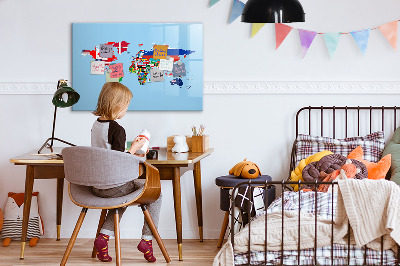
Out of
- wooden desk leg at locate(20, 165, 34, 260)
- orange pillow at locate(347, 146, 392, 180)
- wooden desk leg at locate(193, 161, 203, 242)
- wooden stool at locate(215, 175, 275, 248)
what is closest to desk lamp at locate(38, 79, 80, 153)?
wooden desk leg at locate(20, 165, 34, 260)

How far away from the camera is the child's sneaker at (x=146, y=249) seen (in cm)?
367

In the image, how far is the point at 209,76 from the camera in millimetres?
4414

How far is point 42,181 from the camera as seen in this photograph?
4.52m

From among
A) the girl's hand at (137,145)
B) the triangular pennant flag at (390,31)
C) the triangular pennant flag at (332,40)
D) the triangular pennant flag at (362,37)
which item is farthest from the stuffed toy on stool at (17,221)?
the triangular pennant flag at (390,31)

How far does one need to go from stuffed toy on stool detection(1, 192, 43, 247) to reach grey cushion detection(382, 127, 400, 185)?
241 centimetres

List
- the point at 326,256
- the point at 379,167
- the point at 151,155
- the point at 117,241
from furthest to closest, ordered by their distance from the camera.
→ the point at 379,167, the point at 151,155, the point at 117,241, the point at 326,256

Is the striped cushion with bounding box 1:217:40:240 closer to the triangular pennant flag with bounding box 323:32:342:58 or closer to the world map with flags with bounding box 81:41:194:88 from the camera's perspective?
the world map with flags with bounding box 81:41:194:88

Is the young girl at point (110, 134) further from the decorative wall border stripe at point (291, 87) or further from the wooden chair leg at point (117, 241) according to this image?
the decorative wall border stripe at point (291, 87)

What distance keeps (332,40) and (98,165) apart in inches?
77.9

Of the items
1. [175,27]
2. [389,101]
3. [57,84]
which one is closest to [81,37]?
[57,84]

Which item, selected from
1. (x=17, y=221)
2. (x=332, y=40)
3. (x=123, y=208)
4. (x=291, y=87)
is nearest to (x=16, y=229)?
(x=17, y=221)

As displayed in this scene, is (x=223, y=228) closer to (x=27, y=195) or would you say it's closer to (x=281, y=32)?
(x=27, y=195)

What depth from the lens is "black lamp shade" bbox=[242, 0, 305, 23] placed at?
311 centimetres

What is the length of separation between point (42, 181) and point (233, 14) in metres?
1.83
